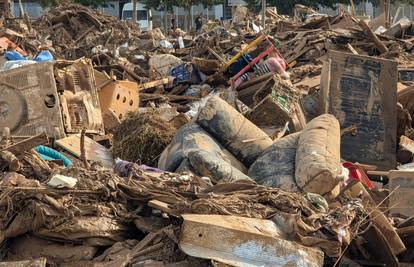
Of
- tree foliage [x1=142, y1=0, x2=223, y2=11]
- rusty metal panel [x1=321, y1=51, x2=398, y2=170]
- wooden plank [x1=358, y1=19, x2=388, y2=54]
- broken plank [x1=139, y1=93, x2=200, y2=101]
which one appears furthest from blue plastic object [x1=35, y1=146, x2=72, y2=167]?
tree foliage [x1=142, y1=0, x2=223, y2=11]

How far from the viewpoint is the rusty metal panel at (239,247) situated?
4078 mm

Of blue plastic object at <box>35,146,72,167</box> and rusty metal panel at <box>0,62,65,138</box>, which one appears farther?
rusty metal panel at <box>0,62,65,138</box>

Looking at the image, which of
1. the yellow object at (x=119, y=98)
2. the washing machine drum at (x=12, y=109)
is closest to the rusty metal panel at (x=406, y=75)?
the yellow object at (x=119, y=98)

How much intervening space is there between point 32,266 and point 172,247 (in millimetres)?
759

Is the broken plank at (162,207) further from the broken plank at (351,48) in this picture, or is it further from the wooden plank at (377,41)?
the wooden plank at (377,41)

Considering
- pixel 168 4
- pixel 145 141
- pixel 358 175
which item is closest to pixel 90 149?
pixel 145 141

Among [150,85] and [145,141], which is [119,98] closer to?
[150,85]

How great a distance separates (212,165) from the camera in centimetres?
581

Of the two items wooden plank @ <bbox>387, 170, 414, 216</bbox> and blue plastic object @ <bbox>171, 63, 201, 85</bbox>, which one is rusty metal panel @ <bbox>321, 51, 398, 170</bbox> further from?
blue plastic object @ <bbox>171, 63, 201, 85</bbox>

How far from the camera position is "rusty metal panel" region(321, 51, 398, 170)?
25.4 ft

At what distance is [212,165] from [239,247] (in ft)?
5.79

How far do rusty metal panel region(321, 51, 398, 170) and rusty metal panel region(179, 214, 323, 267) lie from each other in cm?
368

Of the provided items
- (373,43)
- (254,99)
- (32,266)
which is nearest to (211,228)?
(32,266)

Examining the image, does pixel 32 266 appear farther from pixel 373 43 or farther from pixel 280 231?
pixel 373 43
